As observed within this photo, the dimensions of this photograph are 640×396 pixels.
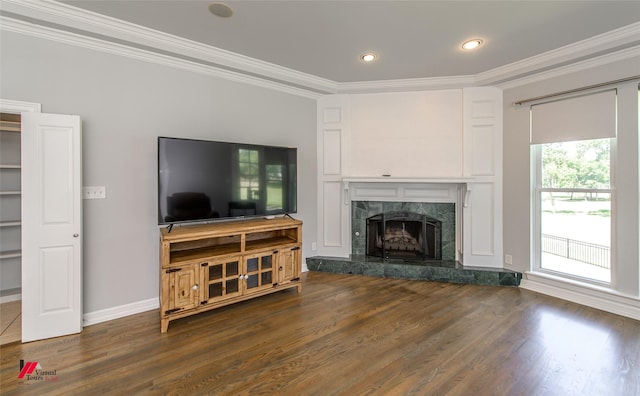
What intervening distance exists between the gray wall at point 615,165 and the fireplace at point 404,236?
883 millimetres

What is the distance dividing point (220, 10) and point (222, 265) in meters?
2.25

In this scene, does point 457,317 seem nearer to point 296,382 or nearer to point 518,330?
point 518,330

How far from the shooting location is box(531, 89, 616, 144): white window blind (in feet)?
9.14

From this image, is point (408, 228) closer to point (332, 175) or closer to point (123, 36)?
point (332, 175)

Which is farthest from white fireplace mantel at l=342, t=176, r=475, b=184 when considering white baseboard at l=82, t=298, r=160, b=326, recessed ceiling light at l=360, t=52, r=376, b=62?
white baseboard at l=82, t=298, r=160, b=326

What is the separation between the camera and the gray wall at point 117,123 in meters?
2.34

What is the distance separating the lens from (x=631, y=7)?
7.24 feet

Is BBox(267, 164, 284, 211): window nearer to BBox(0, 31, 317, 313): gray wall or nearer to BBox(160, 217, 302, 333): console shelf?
BBox(160, 217, 302, 333): console shelf

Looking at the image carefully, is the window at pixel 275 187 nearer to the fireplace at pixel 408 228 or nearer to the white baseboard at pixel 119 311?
the fireplace at pixel 408 228

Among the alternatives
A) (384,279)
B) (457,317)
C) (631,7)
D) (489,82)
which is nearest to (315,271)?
(384,279)

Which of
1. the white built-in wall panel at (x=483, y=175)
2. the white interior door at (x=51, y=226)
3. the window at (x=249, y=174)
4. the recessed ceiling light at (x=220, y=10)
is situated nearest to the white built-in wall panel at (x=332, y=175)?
the window at (x=249, y=174)

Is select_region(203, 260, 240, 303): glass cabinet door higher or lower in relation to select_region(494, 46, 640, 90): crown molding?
lower

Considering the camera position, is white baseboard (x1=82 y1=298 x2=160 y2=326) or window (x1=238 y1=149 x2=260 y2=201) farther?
window (x1=238 y1=149 x2=260 y2=201)

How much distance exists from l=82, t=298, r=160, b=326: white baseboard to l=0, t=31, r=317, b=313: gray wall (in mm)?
45
